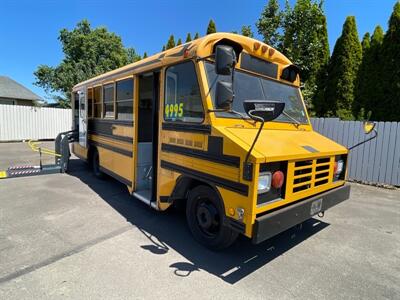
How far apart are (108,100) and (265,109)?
4.23 m

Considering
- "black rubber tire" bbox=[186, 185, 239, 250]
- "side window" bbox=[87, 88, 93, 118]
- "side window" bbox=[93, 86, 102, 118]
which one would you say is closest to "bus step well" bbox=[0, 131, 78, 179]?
"side window" bbox=[87, 88, 93, 118]

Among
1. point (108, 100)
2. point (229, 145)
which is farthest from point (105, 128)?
point (229, 145)

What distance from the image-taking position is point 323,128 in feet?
26.2

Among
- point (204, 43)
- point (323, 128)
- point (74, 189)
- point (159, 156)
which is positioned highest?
point (204, 43)

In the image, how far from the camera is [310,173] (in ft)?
9.79

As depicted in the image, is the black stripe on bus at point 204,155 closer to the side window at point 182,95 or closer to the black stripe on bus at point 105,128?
the side window at point 182,95

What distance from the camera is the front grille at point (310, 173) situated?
2.76 meters

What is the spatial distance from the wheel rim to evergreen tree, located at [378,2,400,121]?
408 inches

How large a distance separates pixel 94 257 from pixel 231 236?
163cm

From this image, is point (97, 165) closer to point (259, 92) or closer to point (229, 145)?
point (259, 92)

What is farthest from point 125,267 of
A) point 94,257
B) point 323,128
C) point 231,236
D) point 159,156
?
point 323,128

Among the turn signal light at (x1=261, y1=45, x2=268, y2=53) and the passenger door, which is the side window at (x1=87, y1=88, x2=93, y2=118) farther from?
the turn signal light at (x1=261, y1=45, x2=268, y2=53)

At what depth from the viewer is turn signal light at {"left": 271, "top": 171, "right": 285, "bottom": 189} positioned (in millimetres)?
2543

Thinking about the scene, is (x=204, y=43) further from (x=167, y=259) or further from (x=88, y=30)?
(x=88, y=30)
